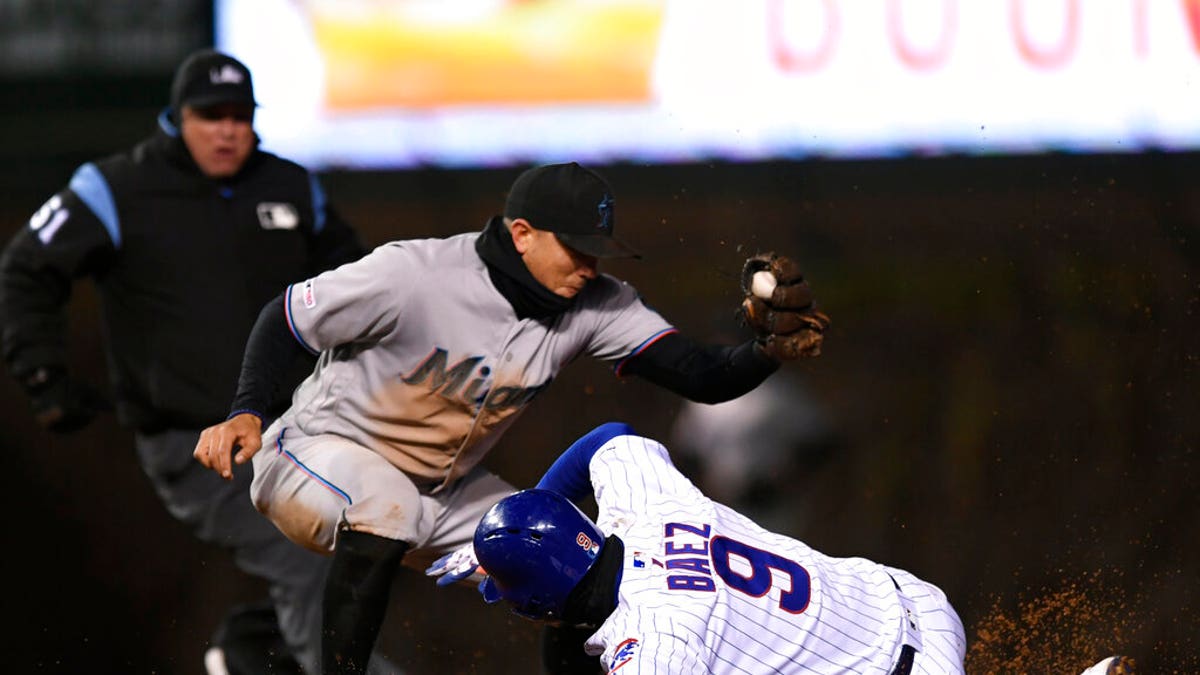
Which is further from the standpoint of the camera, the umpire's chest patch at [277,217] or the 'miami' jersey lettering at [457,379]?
the umpire's chest patch at [277,217]

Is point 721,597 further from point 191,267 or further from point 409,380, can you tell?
point 191,267

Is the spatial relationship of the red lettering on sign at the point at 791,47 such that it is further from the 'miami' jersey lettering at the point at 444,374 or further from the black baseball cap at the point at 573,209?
the 'miami' jersey lettering at the point at 444,374

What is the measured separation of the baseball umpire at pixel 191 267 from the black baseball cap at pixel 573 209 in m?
1.54

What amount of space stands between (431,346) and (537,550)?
0.96m

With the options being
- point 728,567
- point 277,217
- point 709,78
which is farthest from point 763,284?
point 709,78

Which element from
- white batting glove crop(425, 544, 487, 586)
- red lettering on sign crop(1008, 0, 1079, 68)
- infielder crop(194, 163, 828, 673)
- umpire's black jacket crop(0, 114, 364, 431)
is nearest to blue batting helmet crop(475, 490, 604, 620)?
white batting glove crop(425, 544, 487, 586)

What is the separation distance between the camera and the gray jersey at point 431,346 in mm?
4180

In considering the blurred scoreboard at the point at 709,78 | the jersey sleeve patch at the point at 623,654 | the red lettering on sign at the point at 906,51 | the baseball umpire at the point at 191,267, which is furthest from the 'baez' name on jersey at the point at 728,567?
the red lettering on sign at the point at 906,51

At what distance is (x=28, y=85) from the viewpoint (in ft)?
22.3

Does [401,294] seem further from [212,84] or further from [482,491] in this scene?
[212,84]

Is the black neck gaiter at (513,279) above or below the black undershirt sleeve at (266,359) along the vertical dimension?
above

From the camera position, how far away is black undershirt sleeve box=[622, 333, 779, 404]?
427 centimetres

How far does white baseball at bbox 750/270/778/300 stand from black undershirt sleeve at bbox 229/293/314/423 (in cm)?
115

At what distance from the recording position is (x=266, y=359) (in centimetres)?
415
